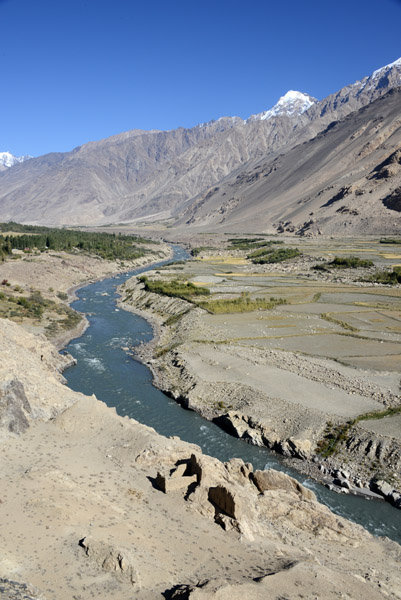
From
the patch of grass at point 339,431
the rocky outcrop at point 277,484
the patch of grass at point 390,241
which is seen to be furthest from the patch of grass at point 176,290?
the patch of grass at point 390,241

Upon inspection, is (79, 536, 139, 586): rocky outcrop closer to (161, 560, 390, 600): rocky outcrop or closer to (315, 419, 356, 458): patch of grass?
(161, 560, 390, 600): rocky outcrop

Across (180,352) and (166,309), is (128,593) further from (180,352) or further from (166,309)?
(166,309)

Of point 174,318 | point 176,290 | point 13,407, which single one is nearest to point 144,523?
point 13,407

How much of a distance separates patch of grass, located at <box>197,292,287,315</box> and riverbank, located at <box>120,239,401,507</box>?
6.34 metres

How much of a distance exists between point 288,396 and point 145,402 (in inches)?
374

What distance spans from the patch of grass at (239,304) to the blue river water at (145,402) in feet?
26.2

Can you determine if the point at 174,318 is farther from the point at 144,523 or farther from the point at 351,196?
the point at 351,196

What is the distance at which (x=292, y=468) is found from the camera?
23.0 m

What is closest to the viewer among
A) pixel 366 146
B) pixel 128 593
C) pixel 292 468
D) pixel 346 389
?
pixel 128 593

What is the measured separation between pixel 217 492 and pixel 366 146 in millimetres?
196995

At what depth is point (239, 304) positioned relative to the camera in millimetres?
55594

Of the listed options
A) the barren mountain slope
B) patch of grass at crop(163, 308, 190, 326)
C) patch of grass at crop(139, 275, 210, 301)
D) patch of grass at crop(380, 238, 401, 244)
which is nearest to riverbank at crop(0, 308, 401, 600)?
patch of grass at crop(163, 308, 190, 326)

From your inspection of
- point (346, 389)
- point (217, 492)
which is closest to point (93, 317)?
point (346, 389)

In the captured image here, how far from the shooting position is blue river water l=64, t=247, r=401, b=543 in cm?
1978
